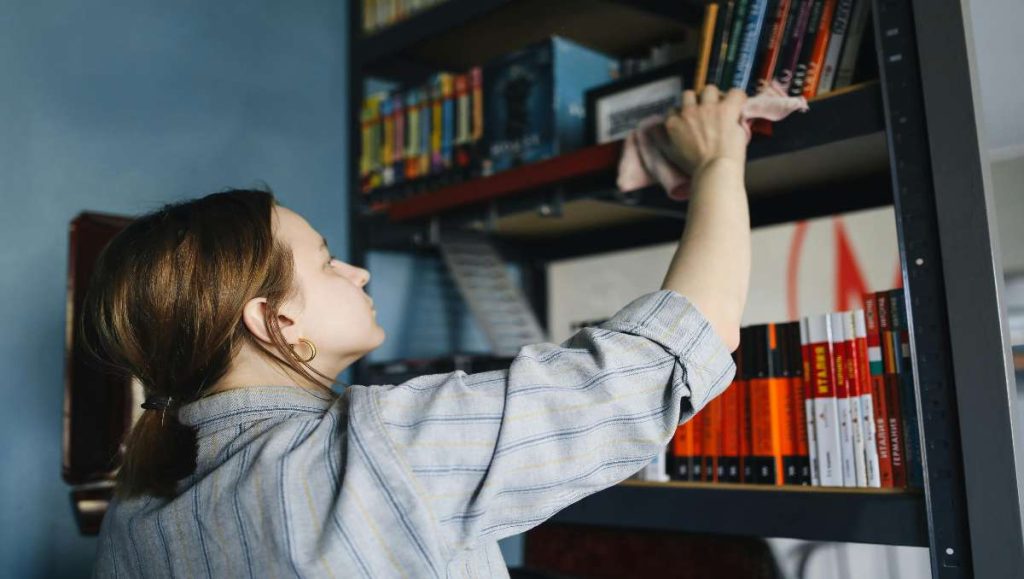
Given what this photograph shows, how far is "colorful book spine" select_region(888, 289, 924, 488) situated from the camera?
103 centimetres

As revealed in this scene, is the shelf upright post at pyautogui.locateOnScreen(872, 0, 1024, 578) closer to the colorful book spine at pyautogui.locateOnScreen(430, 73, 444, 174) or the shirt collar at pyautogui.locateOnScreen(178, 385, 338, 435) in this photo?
the shirt collar at pyautogui.locateOnScreen(178, 385, 338, 435)

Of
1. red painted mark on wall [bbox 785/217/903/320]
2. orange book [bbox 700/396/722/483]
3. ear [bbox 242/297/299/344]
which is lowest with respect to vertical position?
orange book [bbox 700/396/722/483]

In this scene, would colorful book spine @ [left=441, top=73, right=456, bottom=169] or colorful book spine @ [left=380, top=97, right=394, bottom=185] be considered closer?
colorful book spine @ [left=441, top=73, right=456, bottom=169]

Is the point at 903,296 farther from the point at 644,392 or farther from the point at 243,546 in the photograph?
the point at 243,546

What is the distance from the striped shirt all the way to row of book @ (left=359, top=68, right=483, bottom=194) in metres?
0.94

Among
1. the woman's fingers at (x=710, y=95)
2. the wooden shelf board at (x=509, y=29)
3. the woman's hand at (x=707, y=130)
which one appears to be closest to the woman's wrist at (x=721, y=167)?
the woman's hand at (x=707, y=130)

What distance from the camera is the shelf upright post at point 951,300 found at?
3.03 ft

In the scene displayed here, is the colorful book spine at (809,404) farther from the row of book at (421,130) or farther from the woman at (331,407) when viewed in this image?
the row of book at (421,130)

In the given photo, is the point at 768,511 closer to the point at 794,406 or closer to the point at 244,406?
the point at 794,406

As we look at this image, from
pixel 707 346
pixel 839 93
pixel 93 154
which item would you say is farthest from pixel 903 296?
pixel 93 154

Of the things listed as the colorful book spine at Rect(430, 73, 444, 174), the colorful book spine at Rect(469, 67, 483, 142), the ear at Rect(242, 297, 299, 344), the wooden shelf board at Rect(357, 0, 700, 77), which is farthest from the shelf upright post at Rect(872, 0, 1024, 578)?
the colorful book spine at Rect(430, 73, 444, 174)

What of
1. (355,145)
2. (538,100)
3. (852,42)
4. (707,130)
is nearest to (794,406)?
(707,130)

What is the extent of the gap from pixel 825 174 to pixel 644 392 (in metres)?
0.78

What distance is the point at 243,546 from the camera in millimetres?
774
